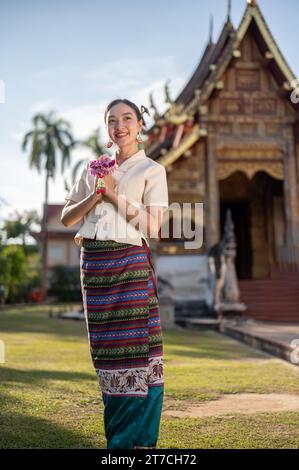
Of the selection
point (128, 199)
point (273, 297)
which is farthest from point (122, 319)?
point (273, 297)

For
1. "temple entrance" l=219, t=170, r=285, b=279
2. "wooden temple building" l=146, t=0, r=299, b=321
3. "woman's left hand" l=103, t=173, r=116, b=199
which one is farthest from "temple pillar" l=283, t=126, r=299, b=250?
"woman's left hand" l=103, t=173, r=116, b=199

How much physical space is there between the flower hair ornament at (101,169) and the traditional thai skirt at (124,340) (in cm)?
25

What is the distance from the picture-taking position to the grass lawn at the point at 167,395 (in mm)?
2555

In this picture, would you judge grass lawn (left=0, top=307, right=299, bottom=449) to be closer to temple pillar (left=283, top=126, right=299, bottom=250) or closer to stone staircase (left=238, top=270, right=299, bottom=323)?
stone staircase (left=238, top=270, right=299, bottom=323)

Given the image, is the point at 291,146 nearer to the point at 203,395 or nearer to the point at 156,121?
the point at 156,121

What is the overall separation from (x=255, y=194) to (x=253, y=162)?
332 cm

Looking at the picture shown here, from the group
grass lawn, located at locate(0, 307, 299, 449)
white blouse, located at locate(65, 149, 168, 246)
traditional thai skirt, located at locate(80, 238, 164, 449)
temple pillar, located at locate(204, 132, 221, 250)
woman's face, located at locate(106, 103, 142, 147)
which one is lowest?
grass lawn, located at locate(0, 307, 299, 449)

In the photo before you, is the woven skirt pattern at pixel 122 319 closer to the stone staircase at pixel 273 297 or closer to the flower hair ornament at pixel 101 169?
the flower hair ornament at pixel 101 169

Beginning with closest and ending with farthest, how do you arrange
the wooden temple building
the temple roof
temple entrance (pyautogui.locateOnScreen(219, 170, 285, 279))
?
the temple roof → the wooden temple building → temple entrance (pyautogui.locateOnScreen(219, 170, 285, 279))

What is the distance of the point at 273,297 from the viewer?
38.8ft

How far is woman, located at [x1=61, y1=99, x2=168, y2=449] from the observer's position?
6.72 ft

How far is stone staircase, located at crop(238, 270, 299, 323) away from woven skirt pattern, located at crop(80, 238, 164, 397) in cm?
928

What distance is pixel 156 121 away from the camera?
1462 centimetres

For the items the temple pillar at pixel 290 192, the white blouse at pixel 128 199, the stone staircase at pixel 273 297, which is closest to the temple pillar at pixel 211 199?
the stone staircase at pixel 273 297
